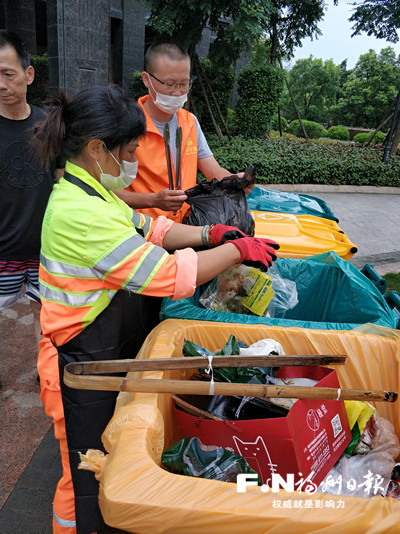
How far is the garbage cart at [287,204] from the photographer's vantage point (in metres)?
3.95

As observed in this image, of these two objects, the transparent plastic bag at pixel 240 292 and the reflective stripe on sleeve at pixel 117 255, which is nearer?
the reflective stripe on sleeve at pixel 117 255

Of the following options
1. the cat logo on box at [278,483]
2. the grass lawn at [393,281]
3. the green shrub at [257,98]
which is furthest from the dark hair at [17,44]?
the green shrub at [257,98]

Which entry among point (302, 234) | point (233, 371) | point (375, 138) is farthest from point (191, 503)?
point (375, 138)

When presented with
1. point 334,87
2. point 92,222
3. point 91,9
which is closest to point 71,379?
point 92,222

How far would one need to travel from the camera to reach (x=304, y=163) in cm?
870

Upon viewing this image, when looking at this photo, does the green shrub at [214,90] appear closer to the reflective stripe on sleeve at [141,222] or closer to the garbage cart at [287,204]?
the garbage cart at [287,204]

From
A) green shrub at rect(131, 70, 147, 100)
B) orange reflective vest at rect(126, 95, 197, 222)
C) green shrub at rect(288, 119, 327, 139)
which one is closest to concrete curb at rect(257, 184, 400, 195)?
green shrub at rect(131, 70, 147, 100)

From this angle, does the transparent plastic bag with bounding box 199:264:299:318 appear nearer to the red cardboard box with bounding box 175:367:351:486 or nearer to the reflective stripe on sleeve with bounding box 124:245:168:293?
the red cardboard box with bounding box 175:367:351:486

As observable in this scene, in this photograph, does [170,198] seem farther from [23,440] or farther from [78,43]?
[78,43]

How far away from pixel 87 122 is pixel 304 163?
26.4 feet

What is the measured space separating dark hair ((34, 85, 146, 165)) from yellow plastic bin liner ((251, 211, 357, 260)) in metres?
1.75

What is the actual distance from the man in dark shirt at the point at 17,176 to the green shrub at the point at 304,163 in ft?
19.0

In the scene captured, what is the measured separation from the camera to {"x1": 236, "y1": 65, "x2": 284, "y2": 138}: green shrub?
33.1ft

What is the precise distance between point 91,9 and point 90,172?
5.59 m
